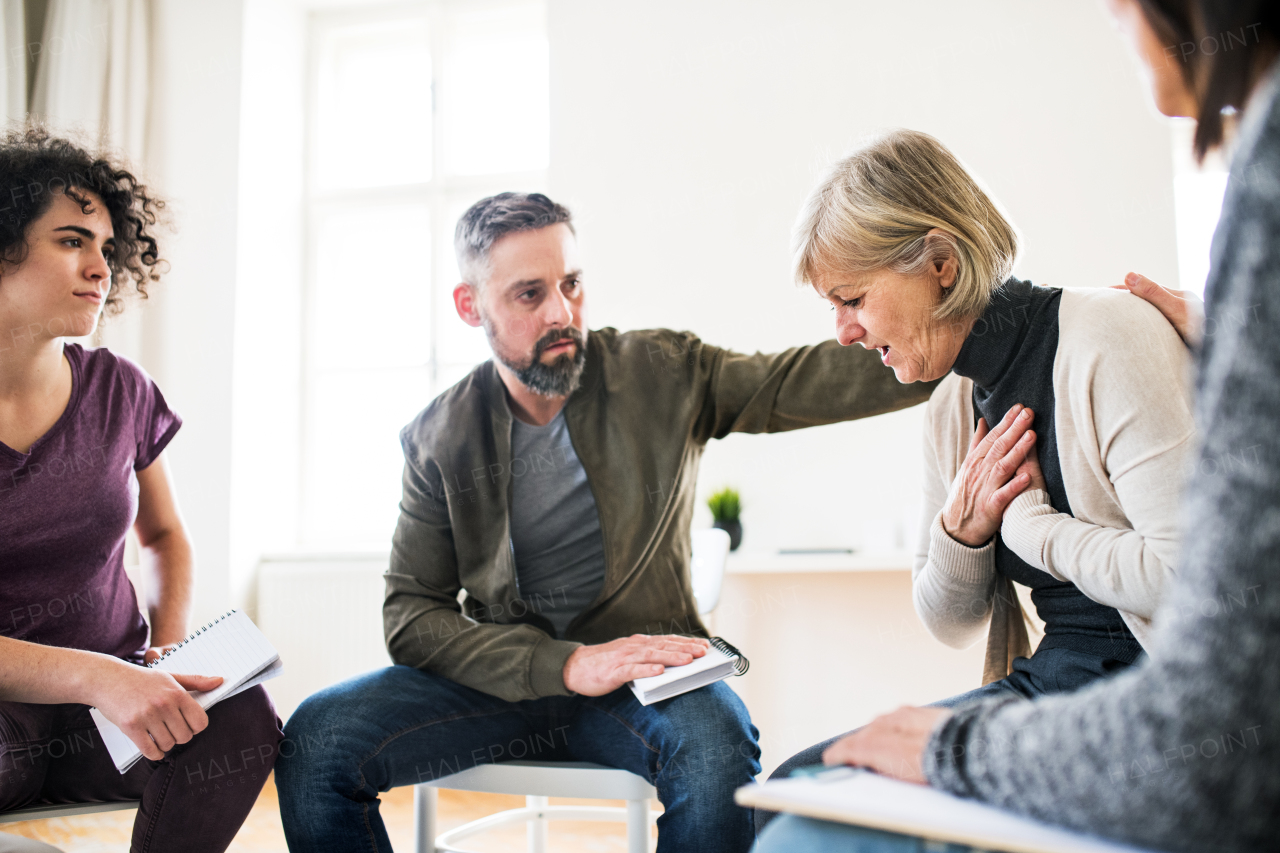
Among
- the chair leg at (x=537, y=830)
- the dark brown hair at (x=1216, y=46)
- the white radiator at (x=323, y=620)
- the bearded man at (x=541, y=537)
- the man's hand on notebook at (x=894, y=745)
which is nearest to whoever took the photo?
the dark brown hair at (x=1216, y=46)

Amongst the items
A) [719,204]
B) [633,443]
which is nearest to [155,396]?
[633,443]

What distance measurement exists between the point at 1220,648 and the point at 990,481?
75 cm

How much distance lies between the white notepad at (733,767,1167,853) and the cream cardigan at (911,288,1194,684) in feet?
1.72

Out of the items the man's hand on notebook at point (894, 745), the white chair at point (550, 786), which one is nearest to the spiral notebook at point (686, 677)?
the white chair at point (550, 786)

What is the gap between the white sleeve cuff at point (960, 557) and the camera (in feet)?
3.95

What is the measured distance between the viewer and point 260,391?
3.34 m

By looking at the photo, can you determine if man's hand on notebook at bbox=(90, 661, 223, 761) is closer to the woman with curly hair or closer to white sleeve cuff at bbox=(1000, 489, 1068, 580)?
the woman with curly hair

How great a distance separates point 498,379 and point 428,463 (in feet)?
0.68

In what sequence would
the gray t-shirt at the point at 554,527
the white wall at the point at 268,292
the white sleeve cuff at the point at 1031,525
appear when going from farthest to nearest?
1. the white wall at the point at 268,292
2. the gray t-shirt at the point at 554,527
3. the white sleeve cuff at the point at 1031,525

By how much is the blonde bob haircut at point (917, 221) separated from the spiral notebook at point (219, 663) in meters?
0.95

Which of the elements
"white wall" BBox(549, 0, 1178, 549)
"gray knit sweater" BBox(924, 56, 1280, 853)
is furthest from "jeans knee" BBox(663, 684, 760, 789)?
"white wall" BBox(549, 0, 1178, 549)

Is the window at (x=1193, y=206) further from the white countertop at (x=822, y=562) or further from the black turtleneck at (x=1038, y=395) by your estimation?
the black turtleneck at (x=1038, y=395)

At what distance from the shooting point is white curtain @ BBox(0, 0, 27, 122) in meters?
3.12

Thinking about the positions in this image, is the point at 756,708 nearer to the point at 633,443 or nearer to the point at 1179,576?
the point at 633,443
